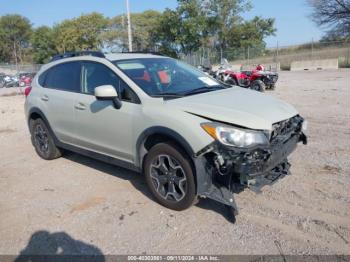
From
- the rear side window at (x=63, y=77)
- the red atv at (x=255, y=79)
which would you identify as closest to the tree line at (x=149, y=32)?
the red atv at (x=255, y=79)

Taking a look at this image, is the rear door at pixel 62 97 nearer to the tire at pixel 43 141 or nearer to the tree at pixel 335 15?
the tire at pixel 43 141

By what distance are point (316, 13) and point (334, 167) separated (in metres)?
44.3

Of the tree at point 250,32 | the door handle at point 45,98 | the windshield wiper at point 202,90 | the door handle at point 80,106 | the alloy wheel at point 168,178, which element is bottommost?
the alloy wheel at point 168,178

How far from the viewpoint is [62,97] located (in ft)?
18.0

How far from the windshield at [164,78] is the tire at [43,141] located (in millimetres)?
2190

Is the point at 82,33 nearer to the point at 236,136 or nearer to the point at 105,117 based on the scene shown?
the point at 105,117

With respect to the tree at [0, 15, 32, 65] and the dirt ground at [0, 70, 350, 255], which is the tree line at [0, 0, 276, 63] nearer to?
the tree at [0, 15, 32, 65]

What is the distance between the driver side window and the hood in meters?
0.63

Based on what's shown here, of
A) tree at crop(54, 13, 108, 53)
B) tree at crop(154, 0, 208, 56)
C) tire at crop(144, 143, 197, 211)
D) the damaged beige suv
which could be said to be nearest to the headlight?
the damaged beige suv

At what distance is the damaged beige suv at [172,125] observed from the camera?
3.59 metres

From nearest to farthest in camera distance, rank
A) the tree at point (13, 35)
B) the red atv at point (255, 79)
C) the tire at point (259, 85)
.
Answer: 1. the tire at point (259, 85)
2. the red atv at point (255, 79)
3. the tree at point (13, 35)

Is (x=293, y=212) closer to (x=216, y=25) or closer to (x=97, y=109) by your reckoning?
(x=97, y=109)

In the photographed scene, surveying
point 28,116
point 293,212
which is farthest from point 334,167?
point 28,116

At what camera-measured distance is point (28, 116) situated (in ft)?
21.1
